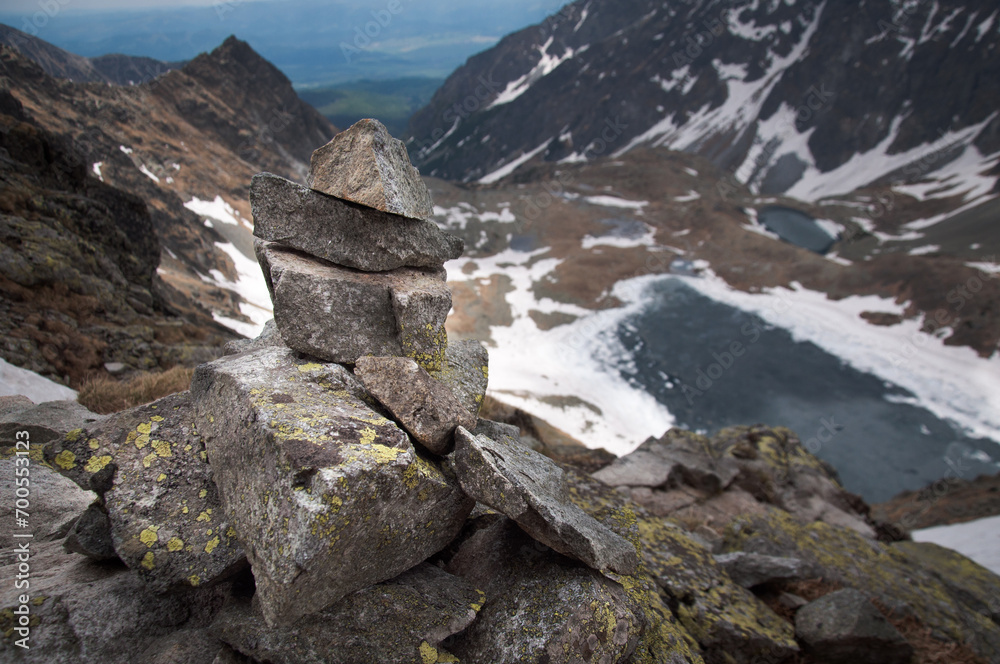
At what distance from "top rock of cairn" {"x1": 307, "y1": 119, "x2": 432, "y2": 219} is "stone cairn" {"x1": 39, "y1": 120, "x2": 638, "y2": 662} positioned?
0.10 ft

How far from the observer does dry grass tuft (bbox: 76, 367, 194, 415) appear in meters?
9.64

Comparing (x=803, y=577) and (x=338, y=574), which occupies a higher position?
(x=338, y=574)

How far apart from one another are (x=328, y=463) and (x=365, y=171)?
4.21m

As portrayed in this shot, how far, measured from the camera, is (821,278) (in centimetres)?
7575

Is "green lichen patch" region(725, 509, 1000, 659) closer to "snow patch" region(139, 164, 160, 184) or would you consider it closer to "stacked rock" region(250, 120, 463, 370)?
"stacked rock" region(250, 120, 463, 370)

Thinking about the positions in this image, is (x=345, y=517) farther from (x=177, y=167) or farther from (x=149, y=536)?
(x=177, y=167)

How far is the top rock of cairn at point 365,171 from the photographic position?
21.4ft

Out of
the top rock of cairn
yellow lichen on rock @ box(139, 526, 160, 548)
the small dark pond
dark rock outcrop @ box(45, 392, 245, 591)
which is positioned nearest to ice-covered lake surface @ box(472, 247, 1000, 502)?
the top rock of cairn

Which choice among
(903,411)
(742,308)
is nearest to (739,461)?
(903,411)

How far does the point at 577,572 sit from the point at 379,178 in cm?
582

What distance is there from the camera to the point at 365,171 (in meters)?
6.57

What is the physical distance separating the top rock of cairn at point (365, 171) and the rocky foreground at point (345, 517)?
37 mm

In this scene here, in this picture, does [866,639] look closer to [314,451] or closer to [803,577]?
[803,577]

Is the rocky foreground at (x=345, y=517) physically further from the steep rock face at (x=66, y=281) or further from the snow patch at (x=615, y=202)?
the snow patch at (x=615, y=202)
